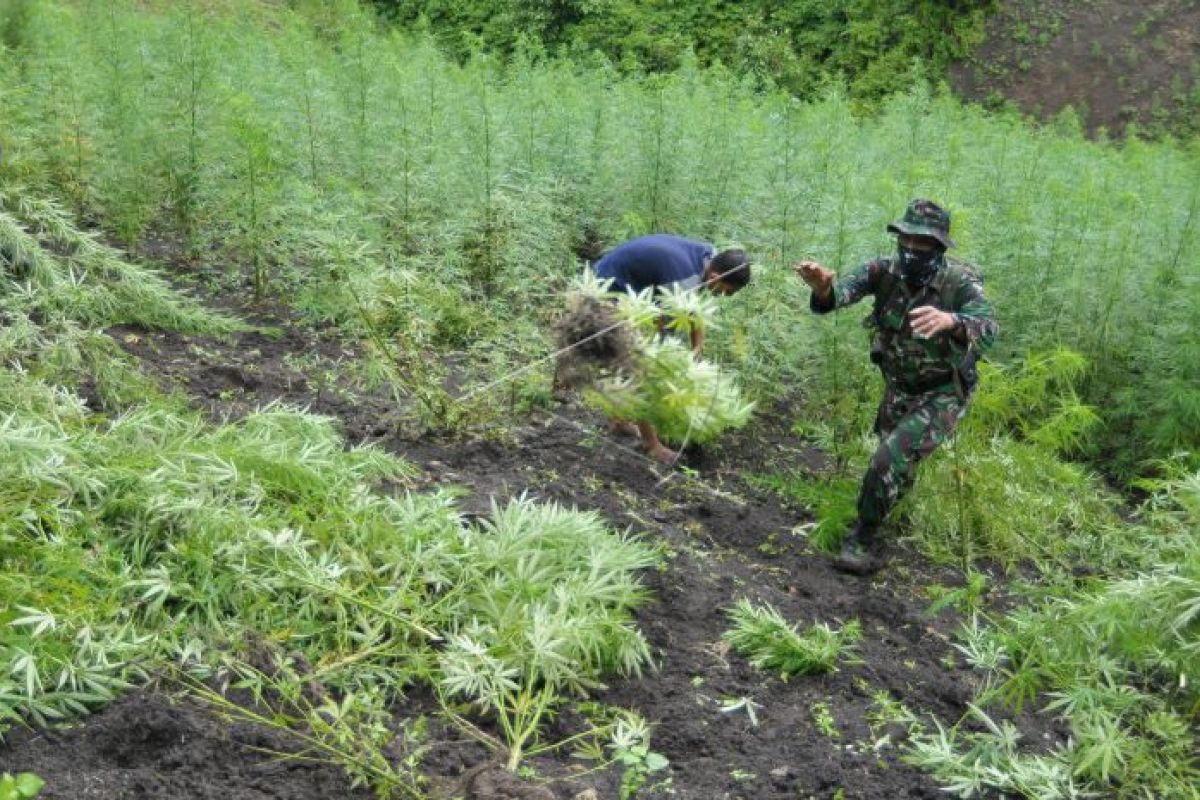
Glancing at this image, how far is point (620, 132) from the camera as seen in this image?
31.4ft

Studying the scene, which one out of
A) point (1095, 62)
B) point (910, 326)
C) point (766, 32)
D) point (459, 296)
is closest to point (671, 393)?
point (910, 326)

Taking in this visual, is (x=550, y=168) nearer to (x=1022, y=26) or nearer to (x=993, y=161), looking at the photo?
(x=993, y=161)

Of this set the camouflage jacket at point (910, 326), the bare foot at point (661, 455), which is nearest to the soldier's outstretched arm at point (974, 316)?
the camouflage jacket at point (910, 326)

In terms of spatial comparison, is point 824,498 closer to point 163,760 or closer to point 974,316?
point 974,316

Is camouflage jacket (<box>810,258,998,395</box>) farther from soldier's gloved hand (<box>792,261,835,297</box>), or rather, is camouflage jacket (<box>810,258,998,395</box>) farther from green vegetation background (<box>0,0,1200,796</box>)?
green vegetation background (<box>0,0,1200,796</box>)

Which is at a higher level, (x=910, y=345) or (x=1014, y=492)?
(x=910, y=345)

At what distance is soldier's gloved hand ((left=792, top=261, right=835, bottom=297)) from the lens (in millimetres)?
5621

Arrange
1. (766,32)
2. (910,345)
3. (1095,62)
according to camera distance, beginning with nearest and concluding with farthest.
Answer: (910,345) < (1095,62) < (766,32)

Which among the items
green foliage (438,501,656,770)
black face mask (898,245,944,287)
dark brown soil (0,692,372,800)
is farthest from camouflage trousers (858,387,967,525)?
dark brown soil (0,692,372,800)

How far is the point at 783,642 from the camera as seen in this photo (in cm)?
451

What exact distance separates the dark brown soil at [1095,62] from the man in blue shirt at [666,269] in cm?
1312

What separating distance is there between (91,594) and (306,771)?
37.5 inches

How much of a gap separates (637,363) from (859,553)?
5.10 feet

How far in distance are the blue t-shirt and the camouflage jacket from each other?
0.75m
